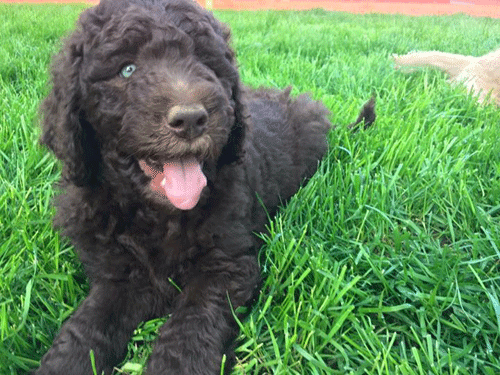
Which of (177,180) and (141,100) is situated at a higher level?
(141,100)

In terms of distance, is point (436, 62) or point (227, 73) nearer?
point (227, 73)

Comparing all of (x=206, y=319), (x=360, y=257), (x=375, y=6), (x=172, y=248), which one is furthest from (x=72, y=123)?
(x=375, y=6)

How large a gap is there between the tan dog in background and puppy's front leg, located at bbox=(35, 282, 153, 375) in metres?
3.01

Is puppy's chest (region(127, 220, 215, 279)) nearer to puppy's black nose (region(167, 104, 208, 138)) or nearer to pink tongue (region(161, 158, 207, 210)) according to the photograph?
pink tongue (region(161, 158, 207, 210))

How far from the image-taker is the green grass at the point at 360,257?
1.68 meters

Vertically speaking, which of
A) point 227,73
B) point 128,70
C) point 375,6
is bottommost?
point 375,6

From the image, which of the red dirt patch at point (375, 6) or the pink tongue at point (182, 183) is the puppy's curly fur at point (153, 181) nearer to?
the pink tongue at point (182, 183)

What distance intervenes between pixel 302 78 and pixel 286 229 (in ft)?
8.28

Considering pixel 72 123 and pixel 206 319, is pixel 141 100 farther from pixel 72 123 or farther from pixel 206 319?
pixel 206 319

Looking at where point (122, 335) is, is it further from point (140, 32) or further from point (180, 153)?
point (140, 32)

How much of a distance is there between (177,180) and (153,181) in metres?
0.10

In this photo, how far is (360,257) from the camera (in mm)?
1998

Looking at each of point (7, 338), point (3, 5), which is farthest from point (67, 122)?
point (3, 5)

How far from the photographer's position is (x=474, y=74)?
4.25 metres
